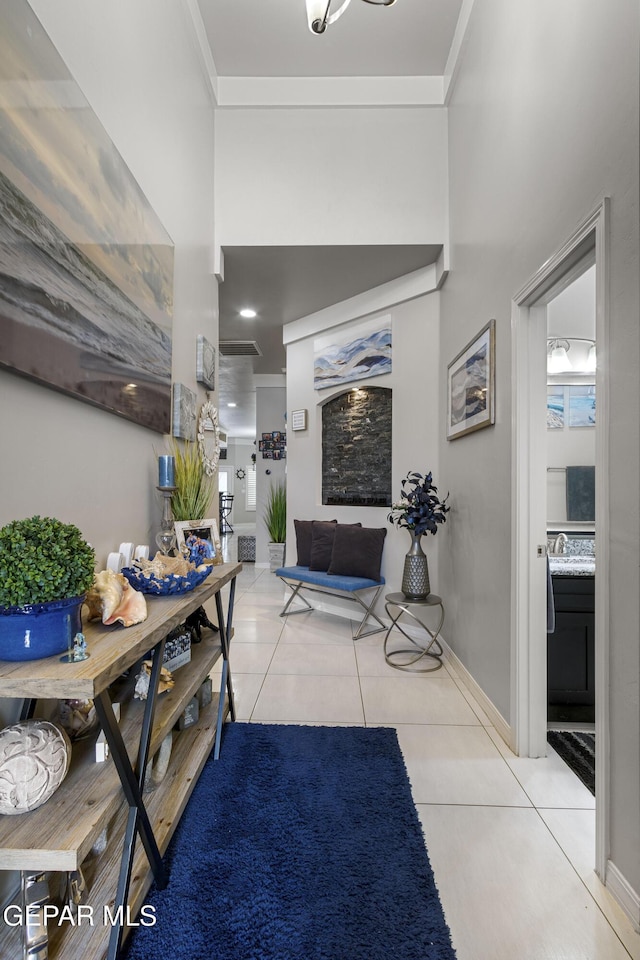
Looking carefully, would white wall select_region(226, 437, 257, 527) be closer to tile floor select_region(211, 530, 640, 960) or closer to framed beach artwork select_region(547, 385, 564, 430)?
tile floor select_region(211, 530, 640, 960)

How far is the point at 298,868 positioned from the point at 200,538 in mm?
1218

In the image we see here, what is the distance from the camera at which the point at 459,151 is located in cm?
300

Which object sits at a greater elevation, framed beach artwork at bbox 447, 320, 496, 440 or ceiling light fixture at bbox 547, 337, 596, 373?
ceiling light fixture at bbox 547, 337, 596, 373

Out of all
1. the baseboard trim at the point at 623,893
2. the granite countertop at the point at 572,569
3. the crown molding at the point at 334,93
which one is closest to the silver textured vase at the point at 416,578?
the granite countertop at the point at 572,569

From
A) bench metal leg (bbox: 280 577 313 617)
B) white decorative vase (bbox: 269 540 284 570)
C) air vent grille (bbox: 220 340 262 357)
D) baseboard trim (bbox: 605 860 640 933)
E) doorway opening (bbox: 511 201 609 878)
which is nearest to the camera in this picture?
baseboard trim (bbox: 605 860 640 933)

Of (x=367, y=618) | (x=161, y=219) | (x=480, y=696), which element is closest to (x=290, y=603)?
(x=367, y=618)

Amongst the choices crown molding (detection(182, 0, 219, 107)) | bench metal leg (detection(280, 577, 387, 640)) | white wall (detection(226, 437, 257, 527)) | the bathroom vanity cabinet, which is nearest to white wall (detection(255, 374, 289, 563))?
bench metal leg (detection(280, 577, 387, 640))

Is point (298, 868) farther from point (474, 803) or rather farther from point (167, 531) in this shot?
point (167, 531)

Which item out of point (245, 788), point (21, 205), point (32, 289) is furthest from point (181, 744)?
point (21, 205)

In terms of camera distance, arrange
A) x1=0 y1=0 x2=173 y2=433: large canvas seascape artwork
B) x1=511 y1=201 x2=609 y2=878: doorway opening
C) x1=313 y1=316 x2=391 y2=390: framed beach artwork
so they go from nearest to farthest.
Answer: x1=0 y1=0 x2=173 y2=433: large canvas seascape artwork
x1=511 y1=201 x2=609 y2=878: doorway opening
x1=313 y1=316 x2=391 y2=390: framed beach artwork

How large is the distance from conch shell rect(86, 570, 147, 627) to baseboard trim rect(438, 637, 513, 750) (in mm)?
1746

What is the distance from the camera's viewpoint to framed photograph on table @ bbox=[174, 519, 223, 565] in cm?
189

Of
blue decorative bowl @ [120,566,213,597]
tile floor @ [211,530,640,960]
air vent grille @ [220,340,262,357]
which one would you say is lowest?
tile floor @ [211,530,640,960]

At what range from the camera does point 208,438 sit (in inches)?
116
